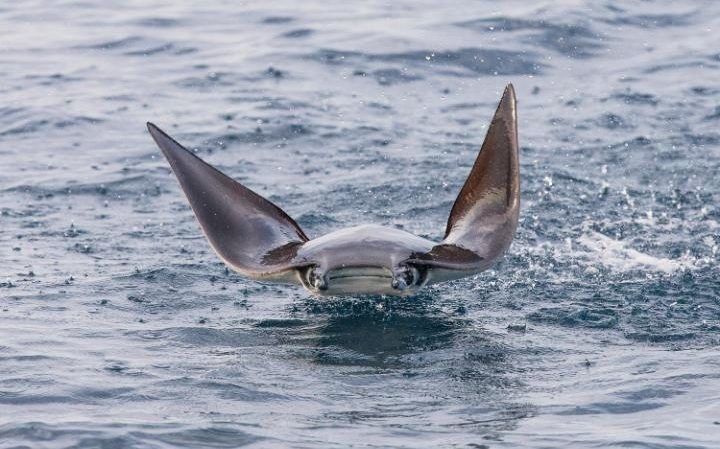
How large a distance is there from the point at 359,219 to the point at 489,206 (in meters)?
2.54

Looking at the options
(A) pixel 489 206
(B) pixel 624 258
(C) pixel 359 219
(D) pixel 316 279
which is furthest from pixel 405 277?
(C) pixel 359 219

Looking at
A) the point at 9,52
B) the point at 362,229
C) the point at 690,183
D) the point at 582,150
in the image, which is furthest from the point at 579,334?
the point at 9,52

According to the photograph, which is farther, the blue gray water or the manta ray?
the manta ray

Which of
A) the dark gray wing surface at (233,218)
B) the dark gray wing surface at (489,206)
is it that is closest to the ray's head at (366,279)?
the dark gray wing surface at (489,206)

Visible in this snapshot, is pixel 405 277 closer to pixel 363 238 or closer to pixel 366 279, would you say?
pixel 366 279

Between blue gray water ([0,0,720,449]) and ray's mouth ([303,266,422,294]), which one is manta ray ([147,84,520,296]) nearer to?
ray's mouth ([303,266,422,294])

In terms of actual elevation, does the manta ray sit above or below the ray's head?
above

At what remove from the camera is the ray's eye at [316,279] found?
25.5 feet

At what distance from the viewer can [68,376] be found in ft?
23.1

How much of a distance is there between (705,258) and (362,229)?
9.32 feet

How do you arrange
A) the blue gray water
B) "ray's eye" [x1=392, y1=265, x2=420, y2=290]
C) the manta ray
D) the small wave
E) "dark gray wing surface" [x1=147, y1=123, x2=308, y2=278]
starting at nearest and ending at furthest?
the blue gray water → "ray's eye" [x1=392, y1=265, x2=420, y2=290] → the manta ray → "dark gray wing surface" [x1=147, y1=123, x2=308, y2=278] → the small wave

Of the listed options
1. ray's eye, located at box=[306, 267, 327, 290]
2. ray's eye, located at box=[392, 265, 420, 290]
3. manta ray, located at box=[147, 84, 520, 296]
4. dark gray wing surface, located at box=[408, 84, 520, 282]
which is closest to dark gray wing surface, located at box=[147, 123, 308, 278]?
manta ray, located at box=[147, 84, 520, 296]

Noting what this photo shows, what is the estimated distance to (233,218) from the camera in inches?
338

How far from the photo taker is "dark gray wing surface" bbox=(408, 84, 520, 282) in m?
8.08
